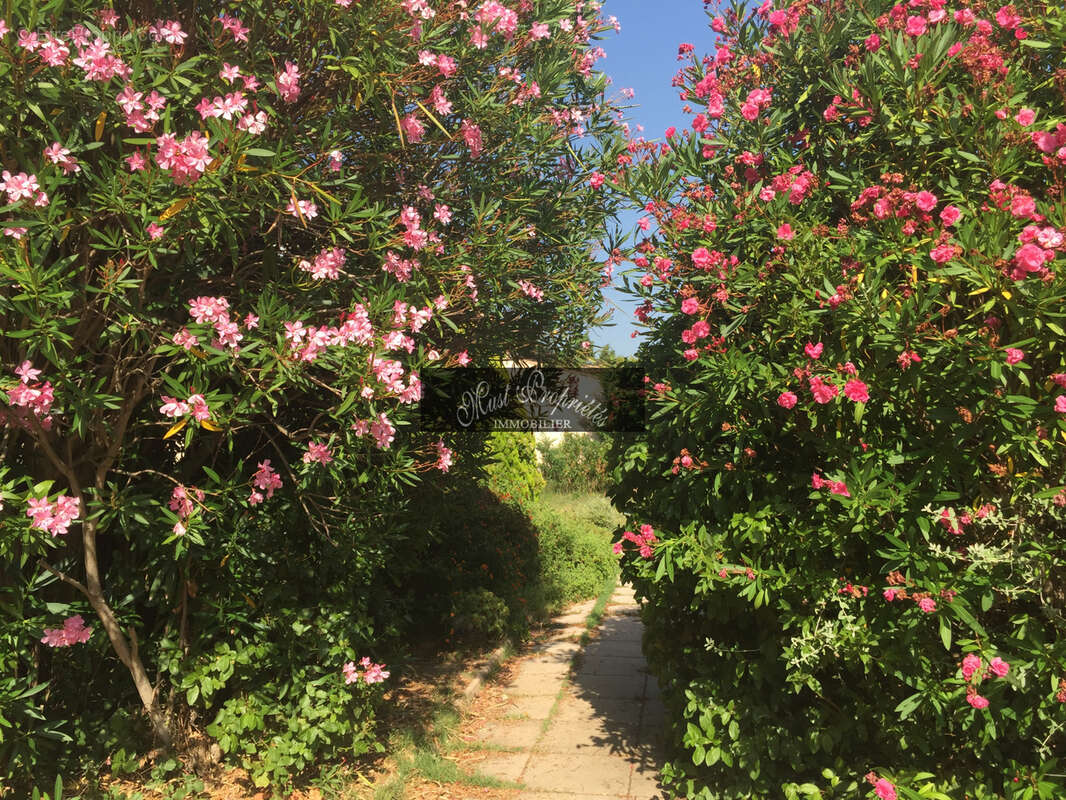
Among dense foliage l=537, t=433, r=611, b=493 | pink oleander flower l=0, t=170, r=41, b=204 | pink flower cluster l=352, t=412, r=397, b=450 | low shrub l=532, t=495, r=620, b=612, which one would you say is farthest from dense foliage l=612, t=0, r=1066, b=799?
dense foliage l=537, t=433, r=611, b=493

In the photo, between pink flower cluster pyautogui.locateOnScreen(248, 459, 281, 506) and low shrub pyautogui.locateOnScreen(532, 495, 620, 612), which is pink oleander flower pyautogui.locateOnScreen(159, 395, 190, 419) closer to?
pink flower cluster pyautogui.locateOnScreen(248, 459, 281, 506)

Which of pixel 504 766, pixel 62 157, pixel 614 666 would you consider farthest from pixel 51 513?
pixel 614 666

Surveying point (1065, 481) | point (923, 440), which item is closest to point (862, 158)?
point (923, 440)

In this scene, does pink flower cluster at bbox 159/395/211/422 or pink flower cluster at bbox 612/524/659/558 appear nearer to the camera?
pink flower cluster at bbox 159/395/211/422

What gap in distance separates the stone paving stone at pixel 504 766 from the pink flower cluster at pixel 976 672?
281 cm

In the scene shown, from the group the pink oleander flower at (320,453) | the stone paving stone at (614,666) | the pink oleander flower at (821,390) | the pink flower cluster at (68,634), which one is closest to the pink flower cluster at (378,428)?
the pink oleander flower at (320,453)

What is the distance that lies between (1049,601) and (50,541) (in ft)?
14.0

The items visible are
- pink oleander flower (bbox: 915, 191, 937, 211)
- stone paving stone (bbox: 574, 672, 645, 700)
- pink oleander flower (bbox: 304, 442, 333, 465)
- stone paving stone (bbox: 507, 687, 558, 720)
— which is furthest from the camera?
stone paving stone (bbox: 574, 672, 645, 700)

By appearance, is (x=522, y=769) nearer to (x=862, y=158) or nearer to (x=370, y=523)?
(x=370, y=523)

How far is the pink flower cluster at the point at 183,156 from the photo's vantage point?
2811 mm

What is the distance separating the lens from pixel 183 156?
2.83 m

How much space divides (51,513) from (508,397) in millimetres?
4200

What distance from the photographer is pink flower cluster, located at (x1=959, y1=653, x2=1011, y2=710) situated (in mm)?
2857

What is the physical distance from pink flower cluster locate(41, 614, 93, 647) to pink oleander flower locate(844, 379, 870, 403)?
3885 mm
